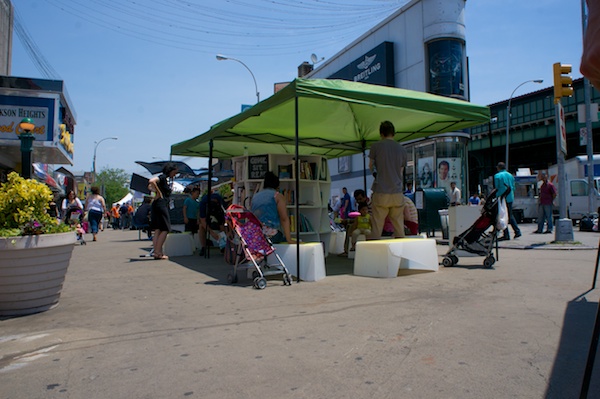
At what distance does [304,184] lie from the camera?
9.40 m

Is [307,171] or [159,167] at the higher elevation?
[159,167]

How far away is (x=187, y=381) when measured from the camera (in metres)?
2.82

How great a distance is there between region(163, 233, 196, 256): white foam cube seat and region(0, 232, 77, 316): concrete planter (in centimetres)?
541

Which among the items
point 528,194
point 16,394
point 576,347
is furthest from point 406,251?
point 528,194

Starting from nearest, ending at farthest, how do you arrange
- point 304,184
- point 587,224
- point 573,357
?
point 573,357
point 304,184
point 587,224

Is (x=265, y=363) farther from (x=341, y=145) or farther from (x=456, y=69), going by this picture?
(x=456, y=69)

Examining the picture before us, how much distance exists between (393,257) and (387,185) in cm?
127

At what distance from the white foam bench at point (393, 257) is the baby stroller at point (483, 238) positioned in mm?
763

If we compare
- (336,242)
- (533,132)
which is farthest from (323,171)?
(533,132)

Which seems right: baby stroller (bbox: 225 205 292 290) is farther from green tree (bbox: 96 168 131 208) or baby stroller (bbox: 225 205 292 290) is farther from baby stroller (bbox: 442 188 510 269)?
green tree (bbox: 96 168 131 208)

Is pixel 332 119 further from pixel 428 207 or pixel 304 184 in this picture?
pixel 428 207

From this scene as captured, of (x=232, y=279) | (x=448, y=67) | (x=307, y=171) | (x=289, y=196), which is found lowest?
(x=232, y=279)

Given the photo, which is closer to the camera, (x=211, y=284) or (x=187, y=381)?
(x=187, y=381)

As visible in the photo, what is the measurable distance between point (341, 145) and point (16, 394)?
32.0 ft
